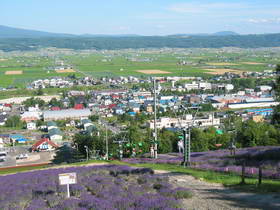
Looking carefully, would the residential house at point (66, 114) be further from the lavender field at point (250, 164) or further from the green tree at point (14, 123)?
the lavender field at point (250, 164)

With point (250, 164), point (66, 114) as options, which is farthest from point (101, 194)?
point (66, 114)

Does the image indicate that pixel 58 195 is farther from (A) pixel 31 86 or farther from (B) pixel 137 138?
(A) pixel 31 86

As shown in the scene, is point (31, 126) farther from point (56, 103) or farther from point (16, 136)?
point (56, 103)

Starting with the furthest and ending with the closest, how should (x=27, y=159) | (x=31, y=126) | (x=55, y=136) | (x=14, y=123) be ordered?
1. (x=14, y=123)
2. (x=31, y=126)
3. (x=55, y=136)
4. (x=27, y=159)

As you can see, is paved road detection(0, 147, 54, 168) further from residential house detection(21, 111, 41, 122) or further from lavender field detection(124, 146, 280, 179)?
lavender field detection(124, 146, 280, 179)

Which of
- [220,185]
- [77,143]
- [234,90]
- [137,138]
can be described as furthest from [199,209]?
[234,90]

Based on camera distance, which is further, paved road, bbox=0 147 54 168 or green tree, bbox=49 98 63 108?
green tree, bbox=49 98 63 108

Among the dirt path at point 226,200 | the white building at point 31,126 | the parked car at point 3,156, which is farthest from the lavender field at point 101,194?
the white building at point 31,126

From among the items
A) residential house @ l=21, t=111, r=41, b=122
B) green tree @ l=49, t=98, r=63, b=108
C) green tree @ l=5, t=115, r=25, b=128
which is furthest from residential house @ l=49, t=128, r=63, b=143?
green tree @ l=49, t=98, r=63, b=108
